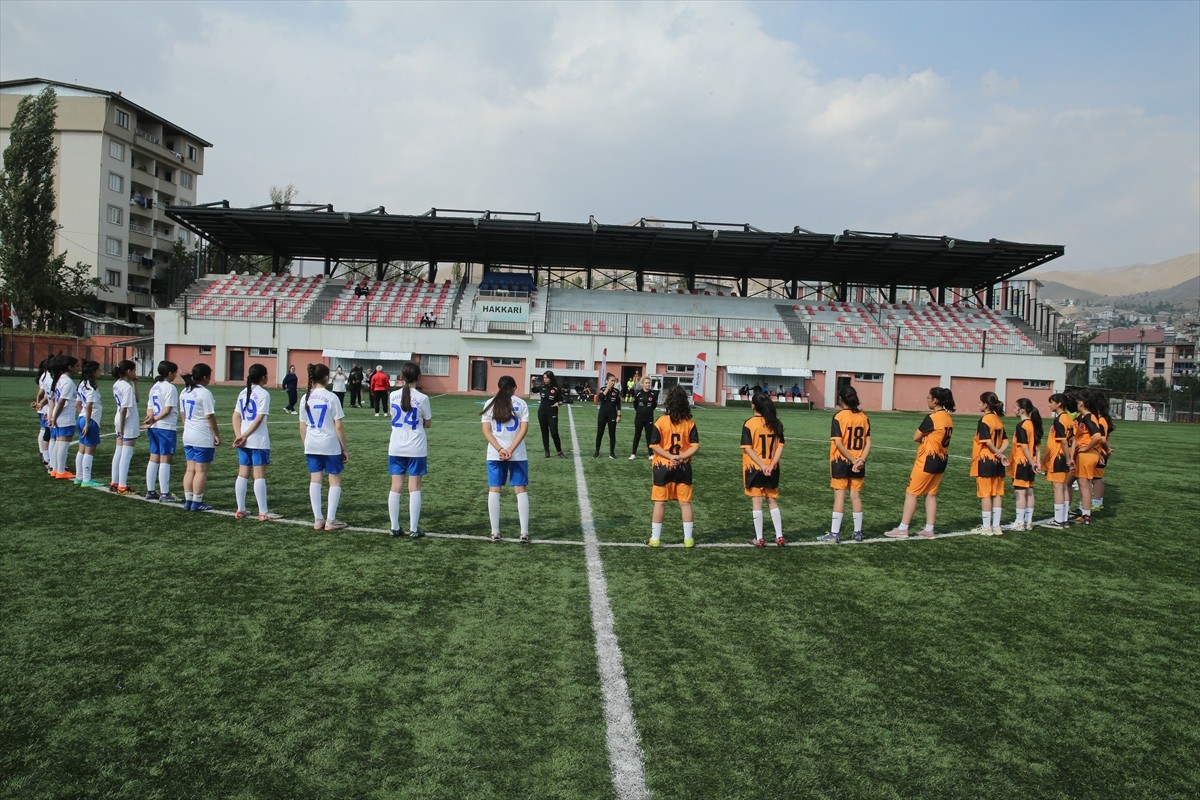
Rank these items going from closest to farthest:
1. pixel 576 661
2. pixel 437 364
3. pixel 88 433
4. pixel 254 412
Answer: pixel 576 661, pixel 254 412, pixel 88 433, pixel 437 364

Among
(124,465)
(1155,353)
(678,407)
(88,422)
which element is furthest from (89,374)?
(1155,353)

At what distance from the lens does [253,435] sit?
8594 mm

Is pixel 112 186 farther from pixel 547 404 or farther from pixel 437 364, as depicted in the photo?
pixel 547 404

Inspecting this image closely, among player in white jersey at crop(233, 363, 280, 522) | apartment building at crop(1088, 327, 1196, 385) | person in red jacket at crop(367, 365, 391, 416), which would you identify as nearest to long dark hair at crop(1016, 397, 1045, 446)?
player in white jersey at crop(233, 363, 280, 522)

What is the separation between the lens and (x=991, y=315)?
49.5 meters

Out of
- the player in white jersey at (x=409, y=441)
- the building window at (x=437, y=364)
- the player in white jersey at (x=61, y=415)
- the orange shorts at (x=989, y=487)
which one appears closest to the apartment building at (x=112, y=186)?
the building window at (x=437, y=364)

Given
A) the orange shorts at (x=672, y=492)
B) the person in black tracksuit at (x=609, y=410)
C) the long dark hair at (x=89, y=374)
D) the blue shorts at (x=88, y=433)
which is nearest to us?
the orange shorts at (x=672, y=492)

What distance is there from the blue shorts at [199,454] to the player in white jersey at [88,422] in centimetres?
240

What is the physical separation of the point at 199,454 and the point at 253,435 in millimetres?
1008

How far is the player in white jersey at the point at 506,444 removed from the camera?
7762mm

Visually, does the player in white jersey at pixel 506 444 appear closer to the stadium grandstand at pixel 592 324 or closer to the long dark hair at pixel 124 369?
the long dark hair at pixel 124 369

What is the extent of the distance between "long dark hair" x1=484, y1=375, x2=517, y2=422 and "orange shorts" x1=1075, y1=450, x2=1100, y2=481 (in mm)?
7867

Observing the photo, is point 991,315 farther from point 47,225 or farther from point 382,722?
point 47,225

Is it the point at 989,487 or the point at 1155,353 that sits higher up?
the point at 1155,353
